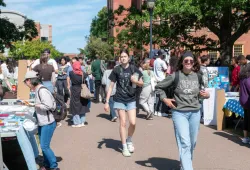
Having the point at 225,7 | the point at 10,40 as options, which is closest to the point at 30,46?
the point at 10,40

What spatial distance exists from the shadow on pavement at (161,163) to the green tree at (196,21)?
9658 millimetres

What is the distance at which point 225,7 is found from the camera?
15445 millimetres

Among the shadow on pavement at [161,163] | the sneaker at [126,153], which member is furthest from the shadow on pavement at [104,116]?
the shadow on pavement at [161,163]

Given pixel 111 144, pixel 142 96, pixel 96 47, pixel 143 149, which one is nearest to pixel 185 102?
pixel 143 149

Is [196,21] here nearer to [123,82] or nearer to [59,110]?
[123,82]

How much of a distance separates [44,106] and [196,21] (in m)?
14.7

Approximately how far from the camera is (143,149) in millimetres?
7516

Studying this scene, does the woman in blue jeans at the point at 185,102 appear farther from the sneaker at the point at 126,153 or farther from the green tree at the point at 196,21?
the green tree at the point at 196,21

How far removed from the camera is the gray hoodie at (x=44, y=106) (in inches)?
220

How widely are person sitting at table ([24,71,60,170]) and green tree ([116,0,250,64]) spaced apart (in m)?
10.8

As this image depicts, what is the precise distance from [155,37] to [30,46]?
2253 inches

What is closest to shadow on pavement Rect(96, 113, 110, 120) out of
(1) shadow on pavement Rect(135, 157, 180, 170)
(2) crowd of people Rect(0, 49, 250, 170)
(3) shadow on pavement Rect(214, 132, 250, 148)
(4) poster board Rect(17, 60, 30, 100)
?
(2) crowd of people Rect(0, 49, 250, 170)

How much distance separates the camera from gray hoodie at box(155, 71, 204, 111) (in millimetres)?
5281

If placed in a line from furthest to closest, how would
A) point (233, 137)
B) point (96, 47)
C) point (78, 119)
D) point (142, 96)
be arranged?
point (96, 47) → point (142, 96) → point (78, 119) → point (233, 137)
